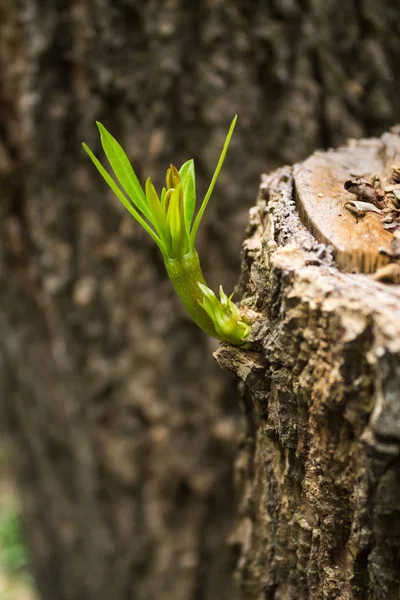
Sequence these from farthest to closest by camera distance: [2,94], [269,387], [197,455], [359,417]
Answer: [197,455] < [2,94] < [269,387] < [359,417]

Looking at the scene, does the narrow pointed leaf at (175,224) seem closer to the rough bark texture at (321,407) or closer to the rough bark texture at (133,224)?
the rough bark texture at (321,407)

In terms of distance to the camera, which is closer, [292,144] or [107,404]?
[292,144]

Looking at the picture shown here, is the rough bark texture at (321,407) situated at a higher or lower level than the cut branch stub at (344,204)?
lower

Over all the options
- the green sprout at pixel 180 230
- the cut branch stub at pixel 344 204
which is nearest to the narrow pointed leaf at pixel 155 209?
the green sprout at pixel 180 230

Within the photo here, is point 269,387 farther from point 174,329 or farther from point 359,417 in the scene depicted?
point 174,329

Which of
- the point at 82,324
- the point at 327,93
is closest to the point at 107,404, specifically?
the point at 82,324
